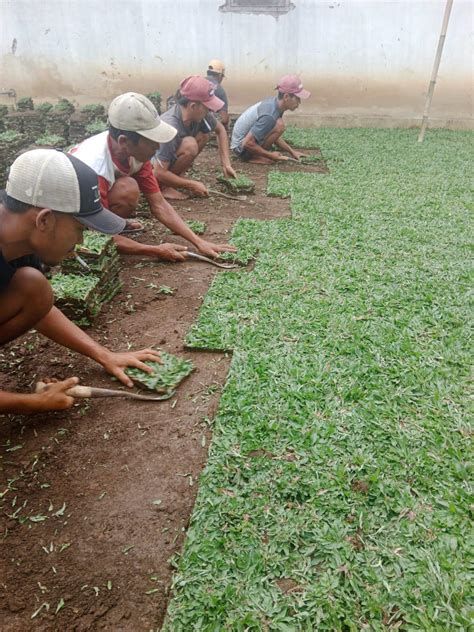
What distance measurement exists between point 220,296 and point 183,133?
104 inches

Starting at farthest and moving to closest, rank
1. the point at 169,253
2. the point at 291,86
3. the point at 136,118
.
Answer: the point at 291,86 → the point at 169,253 → the point at 136,118

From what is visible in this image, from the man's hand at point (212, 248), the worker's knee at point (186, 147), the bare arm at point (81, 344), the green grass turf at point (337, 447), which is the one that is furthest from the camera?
the worker's knee at point (186, 147)

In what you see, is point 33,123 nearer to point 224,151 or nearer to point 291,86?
point 224,151

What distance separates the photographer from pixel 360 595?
1568 mm

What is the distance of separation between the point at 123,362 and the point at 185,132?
3.56 metres

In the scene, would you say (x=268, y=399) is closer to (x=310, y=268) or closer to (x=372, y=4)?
(x=310, y=268)

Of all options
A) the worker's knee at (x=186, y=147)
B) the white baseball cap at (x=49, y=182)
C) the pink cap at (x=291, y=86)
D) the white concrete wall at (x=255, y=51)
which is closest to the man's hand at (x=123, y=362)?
the white baseball cap at (x=49, y=182)

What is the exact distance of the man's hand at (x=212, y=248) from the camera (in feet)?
12.9

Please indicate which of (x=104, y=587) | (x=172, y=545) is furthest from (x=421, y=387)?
(x=104, y=587)

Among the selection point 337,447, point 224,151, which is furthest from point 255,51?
point 337,447

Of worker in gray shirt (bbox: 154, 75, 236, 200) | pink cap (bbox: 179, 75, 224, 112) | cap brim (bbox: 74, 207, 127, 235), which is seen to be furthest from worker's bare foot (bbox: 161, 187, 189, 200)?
cap brim (bbox: 74, 207, 127, 235)

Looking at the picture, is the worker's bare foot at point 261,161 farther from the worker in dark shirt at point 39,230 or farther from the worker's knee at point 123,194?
the worker in dark shirt at point 39,230

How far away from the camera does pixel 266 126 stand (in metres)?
7.05

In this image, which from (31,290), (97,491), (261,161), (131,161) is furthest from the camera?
(261,161)
